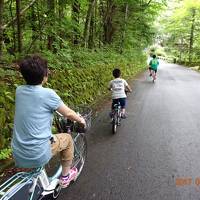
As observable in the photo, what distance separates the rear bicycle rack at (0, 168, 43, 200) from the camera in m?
3.09

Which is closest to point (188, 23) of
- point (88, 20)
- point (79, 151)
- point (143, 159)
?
point (88, 20)

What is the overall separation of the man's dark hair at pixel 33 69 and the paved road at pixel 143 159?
2.00 meters

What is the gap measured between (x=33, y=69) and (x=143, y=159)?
3.46 meters

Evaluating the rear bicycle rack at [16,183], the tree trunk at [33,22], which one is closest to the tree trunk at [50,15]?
the tree trunk at [33,22]

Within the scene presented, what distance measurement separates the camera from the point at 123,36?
23.1m

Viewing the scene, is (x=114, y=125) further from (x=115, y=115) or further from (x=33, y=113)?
(x=33, y=113)

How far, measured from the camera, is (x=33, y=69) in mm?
3143

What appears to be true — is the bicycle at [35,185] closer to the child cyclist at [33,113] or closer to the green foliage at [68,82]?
the child cyclist at [33,113]

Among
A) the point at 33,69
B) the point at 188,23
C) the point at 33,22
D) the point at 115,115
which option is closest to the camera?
the point at 33,69

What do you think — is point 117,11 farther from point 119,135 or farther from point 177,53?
point 177,53

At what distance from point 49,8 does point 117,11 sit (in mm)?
13177

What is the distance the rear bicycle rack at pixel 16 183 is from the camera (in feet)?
10.1

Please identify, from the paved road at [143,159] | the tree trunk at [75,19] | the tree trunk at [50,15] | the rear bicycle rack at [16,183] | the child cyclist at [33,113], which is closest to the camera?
the rear bicycle rack at [16,183]

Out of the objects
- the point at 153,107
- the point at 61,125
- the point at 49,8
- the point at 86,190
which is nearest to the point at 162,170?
the point at 86,190
